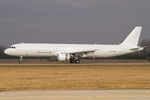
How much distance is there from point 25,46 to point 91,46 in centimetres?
1158

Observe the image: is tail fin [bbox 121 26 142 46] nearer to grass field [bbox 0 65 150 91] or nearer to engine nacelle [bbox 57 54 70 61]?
engine nacelle [bbox 57 54 70 61]

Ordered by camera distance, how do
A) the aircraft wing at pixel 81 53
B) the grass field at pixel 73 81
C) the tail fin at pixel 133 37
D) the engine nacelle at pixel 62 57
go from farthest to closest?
the tail fin at pixel 133 37, the aircraft wing at pixel 81 53, the engine nacelle at pixel 62 57, the grass field at pixel 73 81

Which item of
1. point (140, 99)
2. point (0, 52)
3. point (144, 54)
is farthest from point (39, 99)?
point (0, 52)

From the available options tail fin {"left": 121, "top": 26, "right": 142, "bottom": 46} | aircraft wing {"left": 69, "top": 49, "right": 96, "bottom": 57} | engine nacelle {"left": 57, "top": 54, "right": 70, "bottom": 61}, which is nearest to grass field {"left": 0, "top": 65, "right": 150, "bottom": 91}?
engine nacelle {"left": 57, "top": 54, "right": 70, "bottom": 61}

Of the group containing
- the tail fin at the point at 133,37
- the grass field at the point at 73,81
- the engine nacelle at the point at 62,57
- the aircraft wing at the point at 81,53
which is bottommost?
the grass field at the point at 73,81

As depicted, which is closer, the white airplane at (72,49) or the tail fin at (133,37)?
the white airplane at (72,49)

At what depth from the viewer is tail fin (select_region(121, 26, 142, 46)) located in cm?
6800

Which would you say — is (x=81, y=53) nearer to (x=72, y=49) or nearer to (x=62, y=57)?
(x=72, y=49)

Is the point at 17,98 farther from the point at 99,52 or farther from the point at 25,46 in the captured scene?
the point at 99,52

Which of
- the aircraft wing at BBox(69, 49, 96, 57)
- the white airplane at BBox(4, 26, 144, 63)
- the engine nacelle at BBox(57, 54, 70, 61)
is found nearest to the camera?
the white airplane at BBox(4, 26, 144, 63)

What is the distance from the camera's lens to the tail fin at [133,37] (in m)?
68.0

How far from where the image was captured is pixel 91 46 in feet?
212

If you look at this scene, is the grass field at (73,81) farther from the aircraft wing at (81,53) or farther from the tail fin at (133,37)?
the tail fin at (133,37)

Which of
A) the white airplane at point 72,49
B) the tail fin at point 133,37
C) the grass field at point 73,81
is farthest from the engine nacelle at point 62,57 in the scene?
the grass field at point 73,81
